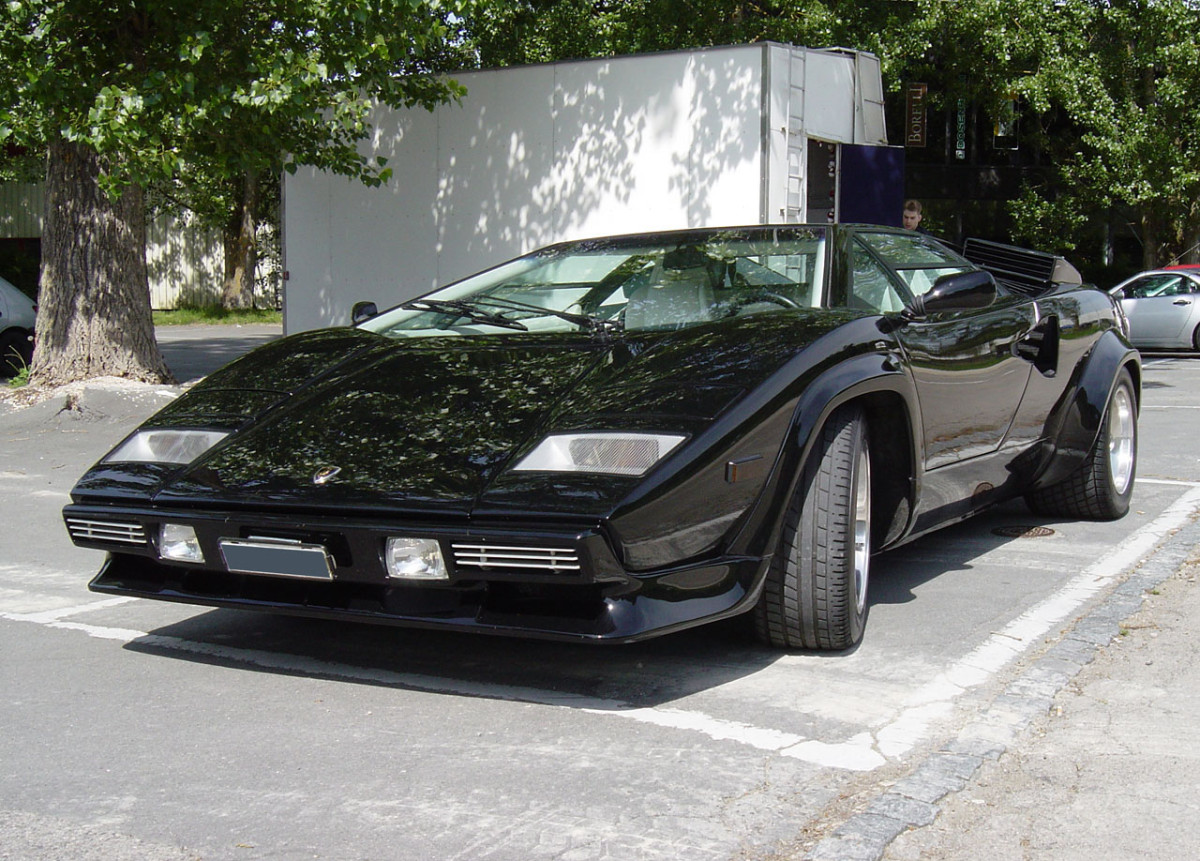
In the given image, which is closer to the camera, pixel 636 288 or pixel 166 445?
pixel 166 445

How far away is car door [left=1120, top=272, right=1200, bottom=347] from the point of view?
19.0 m

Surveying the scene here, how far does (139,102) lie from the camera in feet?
Answer: 29.9

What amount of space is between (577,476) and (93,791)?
4.40 ft

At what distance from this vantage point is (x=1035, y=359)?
532cm

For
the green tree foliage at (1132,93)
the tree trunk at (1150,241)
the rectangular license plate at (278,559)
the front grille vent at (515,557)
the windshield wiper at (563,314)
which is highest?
the green tree foliage at (1132,93)

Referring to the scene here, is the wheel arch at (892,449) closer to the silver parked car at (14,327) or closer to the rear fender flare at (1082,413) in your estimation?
the rear fender flare at (1082,413)

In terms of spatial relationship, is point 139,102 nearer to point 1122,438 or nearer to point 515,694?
point 1122,438

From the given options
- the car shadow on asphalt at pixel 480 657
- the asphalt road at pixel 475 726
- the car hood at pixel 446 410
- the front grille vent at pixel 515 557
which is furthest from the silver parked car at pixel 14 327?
the front grille vent at pixel 515 557

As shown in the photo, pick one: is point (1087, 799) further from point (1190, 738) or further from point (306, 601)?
point (306, 601)

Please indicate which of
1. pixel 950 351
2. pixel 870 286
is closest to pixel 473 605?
pixel 870 286

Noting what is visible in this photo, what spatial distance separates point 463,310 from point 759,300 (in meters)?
1.11

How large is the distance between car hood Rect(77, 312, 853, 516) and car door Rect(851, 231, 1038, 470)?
523mm

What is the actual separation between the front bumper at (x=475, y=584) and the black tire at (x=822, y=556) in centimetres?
26

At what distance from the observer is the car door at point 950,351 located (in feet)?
14.5
